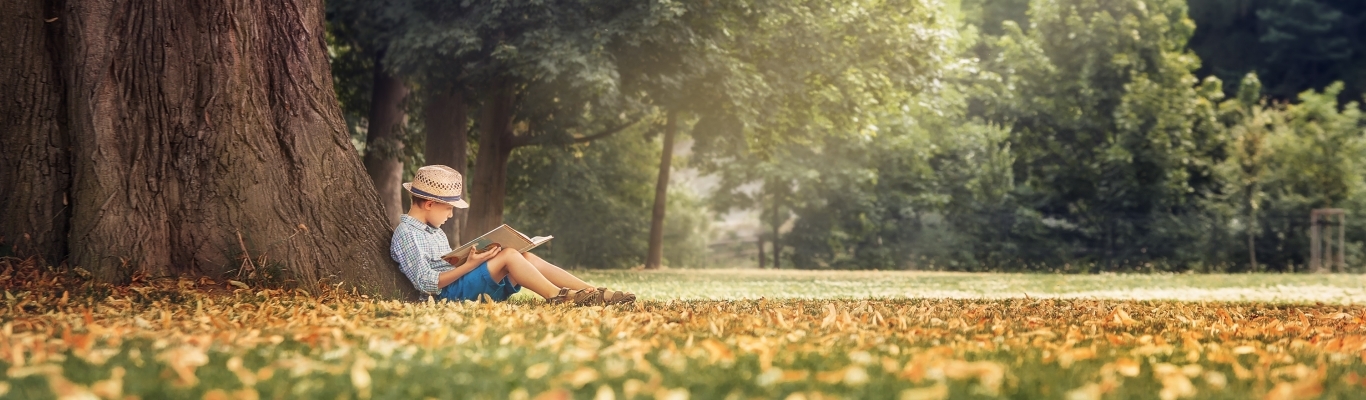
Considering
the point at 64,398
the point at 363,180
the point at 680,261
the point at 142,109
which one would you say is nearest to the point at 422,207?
the point at 363,180

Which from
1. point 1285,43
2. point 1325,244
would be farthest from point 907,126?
point 1285,43

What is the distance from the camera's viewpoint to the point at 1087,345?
5488 millimetres

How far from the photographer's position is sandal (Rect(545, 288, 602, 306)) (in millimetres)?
8125

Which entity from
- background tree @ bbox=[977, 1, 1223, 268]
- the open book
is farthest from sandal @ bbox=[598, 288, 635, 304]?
background tree @ bbox=[977, 1, 1223, 268]

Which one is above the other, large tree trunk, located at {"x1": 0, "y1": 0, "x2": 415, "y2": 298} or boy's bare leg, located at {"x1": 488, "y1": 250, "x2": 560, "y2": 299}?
large tree trunk, located at {"x1": 0, "y1": 0, "x2": 415, "y2": 298}

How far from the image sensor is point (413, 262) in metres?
8.52

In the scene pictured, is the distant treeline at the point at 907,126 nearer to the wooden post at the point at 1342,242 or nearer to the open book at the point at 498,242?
the wooden post at the point at 1342,242

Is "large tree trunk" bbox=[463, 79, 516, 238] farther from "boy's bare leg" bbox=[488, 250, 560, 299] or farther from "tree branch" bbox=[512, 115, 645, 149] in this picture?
"boy's bare leg" bbox=[488, 250, 560, 299]

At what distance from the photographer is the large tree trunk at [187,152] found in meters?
7.88

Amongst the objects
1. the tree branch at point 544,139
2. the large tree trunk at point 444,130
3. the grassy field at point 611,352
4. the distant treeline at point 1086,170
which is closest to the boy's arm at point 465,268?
the grassy field at point 611,352

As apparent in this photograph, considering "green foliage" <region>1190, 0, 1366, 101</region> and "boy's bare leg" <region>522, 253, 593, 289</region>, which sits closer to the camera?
"boy's bare leg" <region>522, 253, 593, 289</region>

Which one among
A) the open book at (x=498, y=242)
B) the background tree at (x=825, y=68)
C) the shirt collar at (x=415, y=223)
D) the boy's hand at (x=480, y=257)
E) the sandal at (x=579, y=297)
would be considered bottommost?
the sandal at (x=579, y=297)

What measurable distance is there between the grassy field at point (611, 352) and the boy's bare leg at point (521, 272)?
0.81 meters

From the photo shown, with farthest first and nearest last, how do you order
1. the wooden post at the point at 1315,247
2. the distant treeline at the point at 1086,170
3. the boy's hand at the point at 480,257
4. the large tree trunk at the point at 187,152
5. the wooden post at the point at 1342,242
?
the distant treeline at the point at 1086,170
the wooden post at the point at 1315,247
the wooden post at the point at 1342,242
the boy's hand at the point at 480,257
the large tree trunk at the point at 187,152
